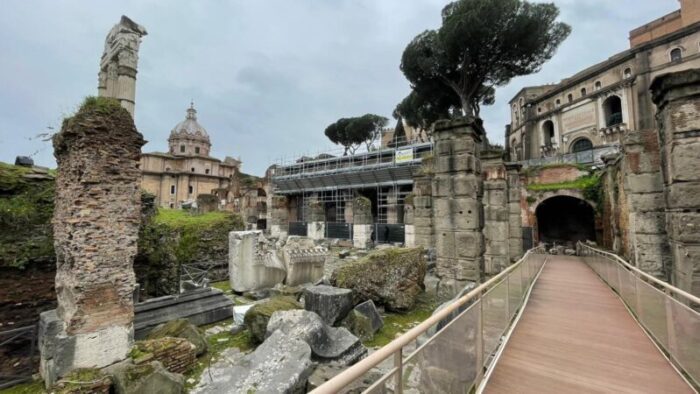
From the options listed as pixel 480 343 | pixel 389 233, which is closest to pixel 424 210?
pixel 389 233

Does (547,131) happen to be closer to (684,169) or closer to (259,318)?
(684,169)

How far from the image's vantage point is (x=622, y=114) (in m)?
26.7

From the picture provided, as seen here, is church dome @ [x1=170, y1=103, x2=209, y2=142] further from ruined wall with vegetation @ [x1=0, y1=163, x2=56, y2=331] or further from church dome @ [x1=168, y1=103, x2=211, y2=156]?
ruined wall with vegetation @ [x1=0, y1=163, x2=56, y2=331]

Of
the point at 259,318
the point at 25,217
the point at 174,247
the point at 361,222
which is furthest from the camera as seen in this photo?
the point at 361,222

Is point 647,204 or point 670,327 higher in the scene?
point 647,204

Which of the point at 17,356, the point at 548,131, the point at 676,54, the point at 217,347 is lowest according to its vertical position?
the point at 17,356

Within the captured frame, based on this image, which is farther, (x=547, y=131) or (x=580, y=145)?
(x=547, y=131)

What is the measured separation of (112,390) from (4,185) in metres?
5.58

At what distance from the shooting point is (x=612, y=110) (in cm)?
2856

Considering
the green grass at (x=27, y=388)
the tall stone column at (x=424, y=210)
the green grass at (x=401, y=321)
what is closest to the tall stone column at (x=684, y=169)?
the green grass at (x=401, y=321)

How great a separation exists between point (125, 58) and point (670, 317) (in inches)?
407

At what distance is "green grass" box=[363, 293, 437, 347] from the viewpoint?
16.9 feet

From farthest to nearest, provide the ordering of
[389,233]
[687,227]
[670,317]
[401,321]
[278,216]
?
[278,216] < [389,233] < [401,321] < [687,227] < [670,317]

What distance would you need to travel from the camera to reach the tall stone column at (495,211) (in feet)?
28.7
